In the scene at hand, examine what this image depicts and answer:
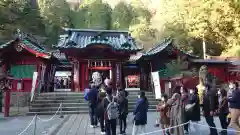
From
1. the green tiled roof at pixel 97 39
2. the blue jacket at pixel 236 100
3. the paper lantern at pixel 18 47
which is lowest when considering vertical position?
the blue jacket at pixel 236 100

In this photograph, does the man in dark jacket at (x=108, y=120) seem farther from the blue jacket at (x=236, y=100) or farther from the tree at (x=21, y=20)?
the tree at (x=21, y=20)

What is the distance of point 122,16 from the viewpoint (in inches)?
1452

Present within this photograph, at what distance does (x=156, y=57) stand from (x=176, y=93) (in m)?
14.3

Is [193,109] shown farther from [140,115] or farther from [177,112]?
[140,115]

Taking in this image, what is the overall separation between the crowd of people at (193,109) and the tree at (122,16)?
27797 millimetres

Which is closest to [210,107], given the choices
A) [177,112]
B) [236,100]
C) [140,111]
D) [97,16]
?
[236,100]

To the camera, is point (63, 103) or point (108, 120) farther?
point (63, 103)

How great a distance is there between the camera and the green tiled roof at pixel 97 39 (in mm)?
20266

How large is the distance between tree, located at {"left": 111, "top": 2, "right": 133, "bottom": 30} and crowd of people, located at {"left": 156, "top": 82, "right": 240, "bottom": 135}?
2780 cm

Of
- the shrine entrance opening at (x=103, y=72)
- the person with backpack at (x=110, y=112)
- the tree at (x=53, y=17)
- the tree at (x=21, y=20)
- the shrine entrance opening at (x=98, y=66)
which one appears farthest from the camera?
the tree at (x=53, y=17)

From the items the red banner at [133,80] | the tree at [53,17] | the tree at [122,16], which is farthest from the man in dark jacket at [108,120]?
the tree at [53,17]

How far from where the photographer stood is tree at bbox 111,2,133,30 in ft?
120

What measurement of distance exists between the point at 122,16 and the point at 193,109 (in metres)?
29.4

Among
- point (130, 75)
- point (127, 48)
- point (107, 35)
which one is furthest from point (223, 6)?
point (130, 75)
